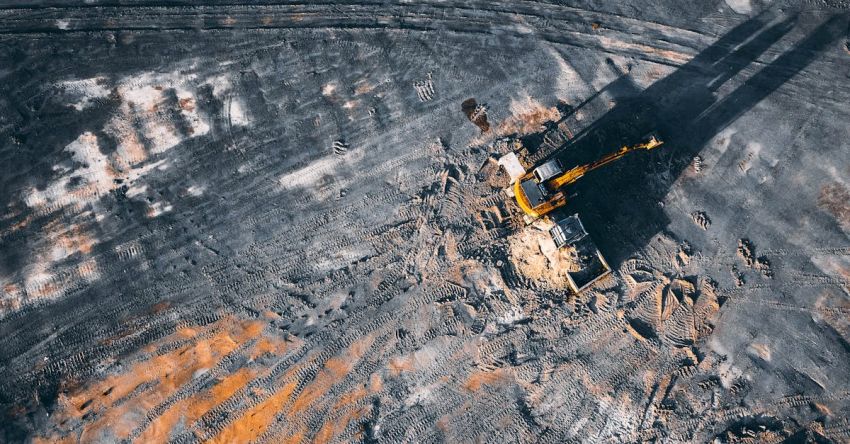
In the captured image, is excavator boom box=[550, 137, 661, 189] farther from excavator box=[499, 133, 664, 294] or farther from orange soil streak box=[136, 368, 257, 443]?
→ orange soil streak box=[136, 368, 257, 443]

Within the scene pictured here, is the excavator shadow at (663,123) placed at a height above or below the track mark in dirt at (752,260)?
above

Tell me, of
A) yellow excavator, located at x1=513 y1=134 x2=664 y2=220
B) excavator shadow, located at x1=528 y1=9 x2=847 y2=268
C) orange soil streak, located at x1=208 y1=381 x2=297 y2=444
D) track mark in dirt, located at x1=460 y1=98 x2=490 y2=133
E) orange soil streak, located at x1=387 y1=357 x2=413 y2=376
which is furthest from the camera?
track mark in dirt, located at x1=460 y1=98 x2=490 y2=133

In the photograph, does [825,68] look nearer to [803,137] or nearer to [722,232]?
[803,137]

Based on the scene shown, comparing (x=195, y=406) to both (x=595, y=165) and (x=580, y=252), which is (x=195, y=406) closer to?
(x=580, y=252)

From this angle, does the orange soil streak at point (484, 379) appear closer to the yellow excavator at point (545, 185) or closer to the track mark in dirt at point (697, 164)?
the yellow excavator at point (545, 185)

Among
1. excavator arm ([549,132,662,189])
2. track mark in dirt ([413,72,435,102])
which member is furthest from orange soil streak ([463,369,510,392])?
track mark in dirt ([413,72,435,102])

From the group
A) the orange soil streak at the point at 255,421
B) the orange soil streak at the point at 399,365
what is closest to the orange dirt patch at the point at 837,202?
the orange soil streak at the point at 399,365
